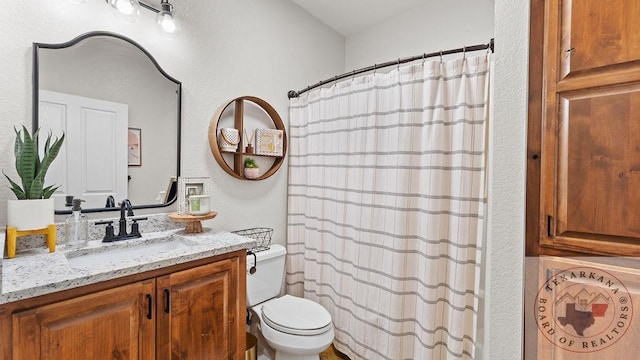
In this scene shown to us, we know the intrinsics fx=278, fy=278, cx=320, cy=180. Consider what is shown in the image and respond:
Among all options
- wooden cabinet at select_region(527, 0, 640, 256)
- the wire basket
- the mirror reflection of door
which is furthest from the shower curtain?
the mirror reflection of door

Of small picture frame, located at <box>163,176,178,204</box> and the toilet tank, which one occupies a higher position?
small picture frame, located at <box>163,176,178,204</box>

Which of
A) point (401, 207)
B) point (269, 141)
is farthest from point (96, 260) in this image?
point (401, 207)

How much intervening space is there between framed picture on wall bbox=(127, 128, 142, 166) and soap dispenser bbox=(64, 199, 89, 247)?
13.1 inches

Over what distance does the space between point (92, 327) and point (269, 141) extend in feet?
4.73

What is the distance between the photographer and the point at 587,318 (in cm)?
85

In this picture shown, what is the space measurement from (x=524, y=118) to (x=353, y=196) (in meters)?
1.10

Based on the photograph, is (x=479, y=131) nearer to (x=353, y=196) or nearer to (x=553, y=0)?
(x=553, y=0)

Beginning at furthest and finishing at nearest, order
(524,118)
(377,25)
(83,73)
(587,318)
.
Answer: (377,25), (83,73), (524,118), (587,318)

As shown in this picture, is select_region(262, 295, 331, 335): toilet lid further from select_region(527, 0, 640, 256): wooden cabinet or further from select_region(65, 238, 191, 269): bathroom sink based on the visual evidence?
select_region(527, 0, 640, 256): wooden cabinet

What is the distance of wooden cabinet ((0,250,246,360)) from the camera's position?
89 centimetres

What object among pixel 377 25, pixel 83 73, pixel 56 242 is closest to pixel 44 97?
pixel 83 73

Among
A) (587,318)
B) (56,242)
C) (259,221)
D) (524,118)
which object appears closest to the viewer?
(587,318)

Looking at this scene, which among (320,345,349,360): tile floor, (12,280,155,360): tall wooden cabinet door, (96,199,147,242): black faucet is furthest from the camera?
(320,345,349,360): tile floor

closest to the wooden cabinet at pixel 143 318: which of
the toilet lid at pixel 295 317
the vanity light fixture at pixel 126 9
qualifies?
the toilet lid at pixel 295 317
